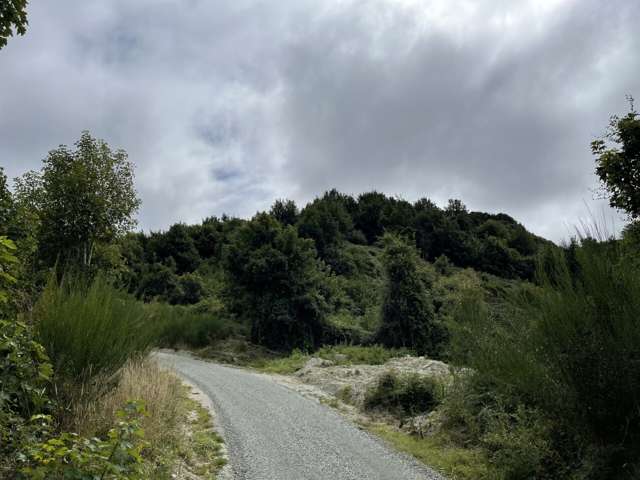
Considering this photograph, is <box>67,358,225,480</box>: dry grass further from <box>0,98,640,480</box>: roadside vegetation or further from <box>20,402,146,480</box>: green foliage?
<box>20,402,146,480</box>: green foliage

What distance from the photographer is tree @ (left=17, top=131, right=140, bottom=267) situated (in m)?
17.0

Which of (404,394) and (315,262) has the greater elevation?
(315,262)

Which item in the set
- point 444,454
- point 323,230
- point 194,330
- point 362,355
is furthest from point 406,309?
point 323,230

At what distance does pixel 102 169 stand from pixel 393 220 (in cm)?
3965

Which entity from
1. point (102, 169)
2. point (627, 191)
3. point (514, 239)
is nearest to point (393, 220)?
point (514, 239)

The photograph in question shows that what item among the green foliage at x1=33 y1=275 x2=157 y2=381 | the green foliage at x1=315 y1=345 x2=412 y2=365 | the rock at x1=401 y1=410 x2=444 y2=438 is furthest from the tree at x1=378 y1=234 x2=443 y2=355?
the green foliage at x1=33 y1=275 x2=157 y2=381

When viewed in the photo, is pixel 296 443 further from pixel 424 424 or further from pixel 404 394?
pixel 404 394

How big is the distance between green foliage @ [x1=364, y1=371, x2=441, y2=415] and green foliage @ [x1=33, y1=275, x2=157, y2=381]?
6.25 metres

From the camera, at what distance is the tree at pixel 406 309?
71.2 ft

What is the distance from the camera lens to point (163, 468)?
18.4 feet

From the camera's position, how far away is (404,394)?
11.1 meters

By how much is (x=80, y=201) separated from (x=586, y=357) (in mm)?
16736

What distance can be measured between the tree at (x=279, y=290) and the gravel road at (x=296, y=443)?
1140 cm

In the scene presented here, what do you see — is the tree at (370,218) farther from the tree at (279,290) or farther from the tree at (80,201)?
the tree at (80,201)
